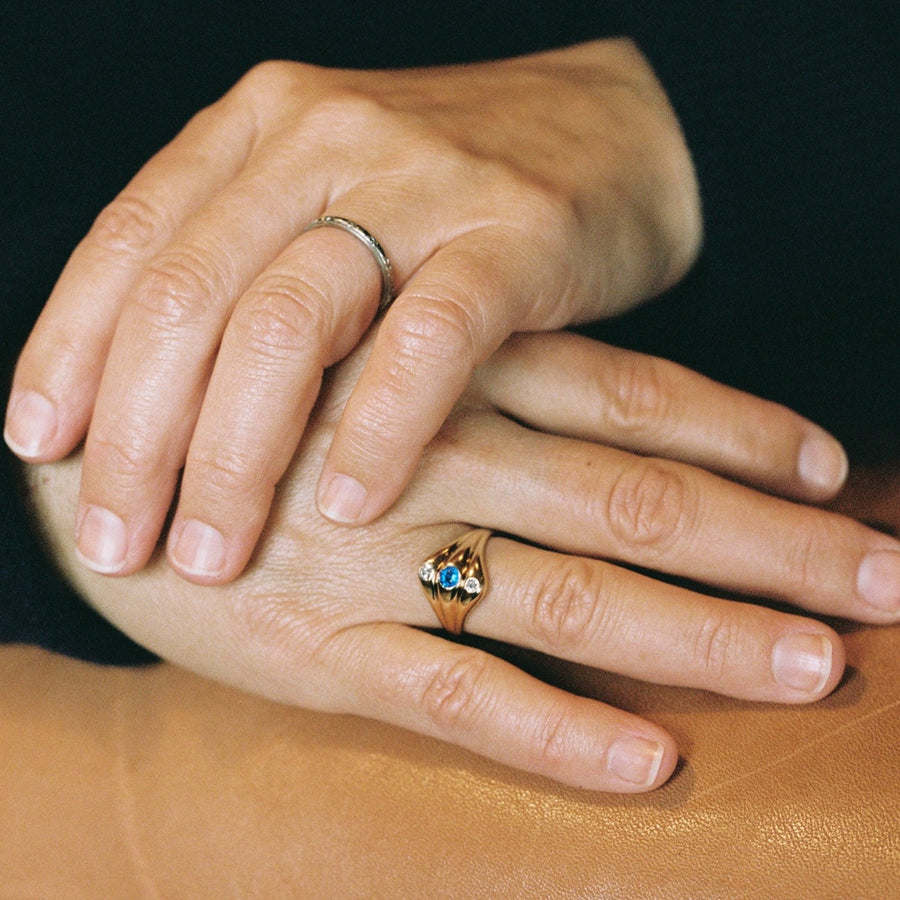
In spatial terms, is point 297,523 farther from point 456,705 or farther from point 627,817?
point 627,817

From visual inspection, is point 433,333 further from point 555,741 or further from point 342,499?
point 555,741

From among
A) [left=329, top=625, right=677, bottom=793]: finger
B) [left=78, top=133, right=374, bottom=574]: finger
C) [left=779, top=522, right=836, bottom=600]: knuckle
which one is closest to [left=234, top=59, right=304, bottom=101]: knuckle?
[left=78, top=133, right=374, bottom=574]: finger

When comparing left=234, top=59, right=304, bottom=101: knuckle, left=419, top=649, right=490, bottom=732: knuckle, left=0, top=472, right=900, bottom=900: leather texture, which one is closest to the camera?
left=0, top=472, right=900, bottom=900: leather texture

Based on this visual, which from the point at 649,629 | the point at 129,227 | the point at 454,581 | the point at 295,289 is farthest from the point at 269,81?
the point at 649,629

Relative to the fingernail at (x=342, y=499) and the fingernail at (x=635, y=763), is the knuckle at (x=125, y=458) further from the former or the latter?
the fingernail at (x=635, y=763)

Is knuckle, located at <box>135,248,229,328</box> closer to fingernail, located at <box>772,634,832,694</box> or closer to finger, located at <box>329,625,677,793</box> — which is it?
finger, located at <box>329,625,677,793</box>

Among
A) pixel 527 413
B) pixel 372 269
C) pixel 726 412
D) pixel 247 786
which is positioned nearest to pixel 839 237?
pixel 726 412

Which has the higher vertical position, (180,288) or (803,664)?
(180,288)
